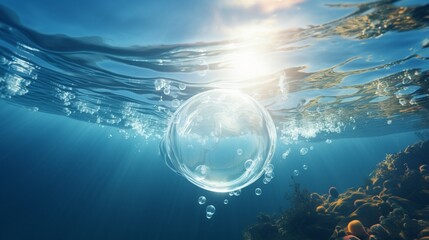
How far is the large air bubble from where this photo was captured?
4508 mm

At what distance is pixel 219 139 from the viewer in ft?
16.4

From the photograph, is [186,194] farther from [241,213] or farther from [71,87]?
[71,87]

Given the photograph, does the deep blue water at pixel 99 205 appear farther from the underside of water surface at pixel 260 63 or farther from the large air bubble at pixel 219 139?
the large air bubble at pixel 219 139

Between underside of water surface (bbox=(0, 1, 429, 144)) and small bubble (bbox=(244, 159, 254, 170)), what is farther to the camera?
underside of water surface (bbox=(0, 1, 429, 144))

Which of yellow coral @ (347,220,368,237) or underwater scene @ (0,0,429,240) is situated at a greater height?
underwater scene @ (0,0,429,240)

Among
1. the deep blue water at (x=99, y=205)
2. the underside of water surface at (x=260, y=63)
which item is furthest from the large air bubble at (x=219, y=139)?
the deep blue water at (x=99, y=205)

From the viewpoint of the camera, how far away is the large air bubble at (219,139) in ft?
14.8

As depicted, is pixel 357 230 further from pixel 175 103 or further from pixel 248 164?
pixel 175 103

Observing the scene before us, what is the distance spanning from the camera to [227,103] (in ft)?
15.1

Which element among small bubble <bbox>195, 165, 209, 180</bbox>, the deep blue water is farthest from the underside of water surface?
the deep blue water

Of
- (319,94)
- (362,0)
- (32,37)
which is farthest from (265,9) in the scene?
(319,94)

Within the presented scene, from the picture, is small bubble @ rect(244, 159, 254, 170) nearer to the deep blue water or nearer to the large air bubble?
the large air bubble

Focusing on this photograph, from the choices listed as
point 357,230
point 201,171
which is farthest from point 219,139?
point 357,230

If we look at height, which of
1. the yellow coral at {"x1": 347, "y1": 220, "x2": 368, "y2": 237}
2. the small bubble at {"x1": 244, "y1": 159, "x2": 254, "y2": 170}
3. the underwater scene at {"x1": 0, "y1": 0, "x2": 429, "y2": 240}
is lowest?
the small bubble at {"x1": 244, "y1": 159, "x2": 254, "y2": 170}
